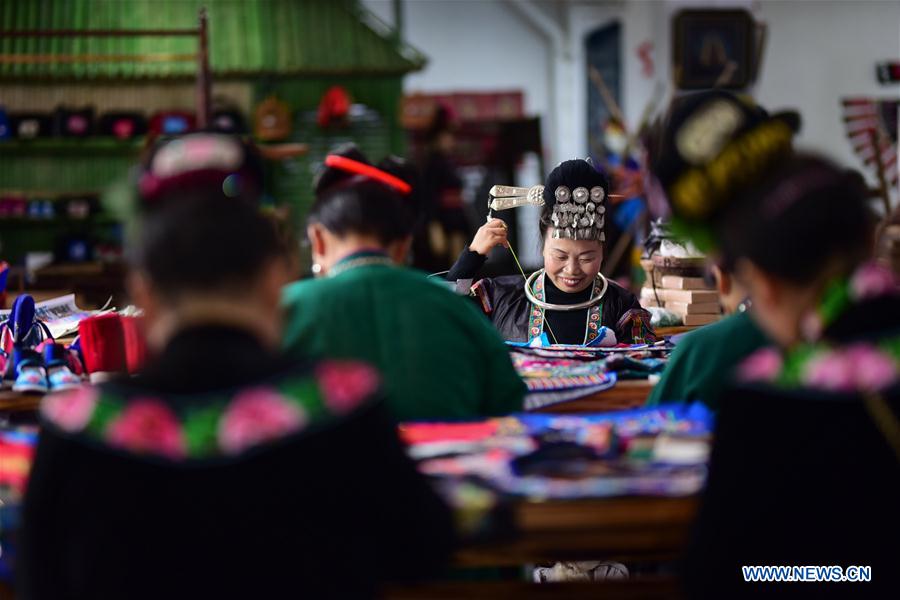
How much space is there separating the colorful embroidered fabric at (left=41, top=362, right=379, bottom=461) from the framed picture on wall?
1015 centimetres

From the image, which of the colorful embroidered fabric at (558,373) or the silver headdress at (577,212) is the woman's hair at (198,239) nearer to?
the colorful embroidered fabric at (558,373)

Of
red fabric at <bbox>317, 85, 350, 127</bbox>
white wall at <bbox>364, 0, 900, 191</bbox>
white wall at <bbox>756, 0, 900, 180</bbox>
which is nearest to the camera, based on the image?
red fabric at <bbox>317, 85, 350, 127</bbox>

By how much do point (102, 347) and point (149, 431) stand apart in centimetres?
145

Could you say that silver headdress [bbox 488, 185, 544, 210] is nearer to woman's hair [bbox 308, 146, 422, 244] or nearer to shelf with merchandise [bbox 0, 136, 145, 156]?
woman's hair [bbox 308, 146, 422, 244]

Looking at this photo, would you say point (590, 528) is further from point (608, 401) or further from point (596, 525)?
point (608, 401)

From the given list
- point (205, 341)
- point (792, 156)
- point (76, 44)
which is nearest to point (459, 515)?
point (205, 341)

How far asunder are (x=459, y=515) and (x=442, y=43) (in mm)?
11177

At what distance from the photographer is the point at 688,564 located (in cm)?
Answer: 154

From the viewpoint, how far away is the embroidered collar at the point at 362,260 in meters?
2.18

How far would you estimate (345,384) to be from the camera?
1.49 meters

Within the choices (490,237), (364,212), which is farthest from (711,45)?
(364,212)

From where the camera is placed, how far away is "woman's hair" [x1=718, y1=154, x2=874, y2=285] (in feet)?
5.05

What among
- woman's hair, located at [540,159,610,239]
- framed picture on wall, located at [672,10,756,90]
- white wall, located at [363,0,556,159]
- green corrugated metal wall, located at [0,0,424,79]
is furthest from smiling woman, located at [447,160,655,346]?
white wall, located at [363,0,556,159]

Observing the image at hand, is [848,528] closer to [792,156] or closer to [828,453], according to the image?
[828,453]
